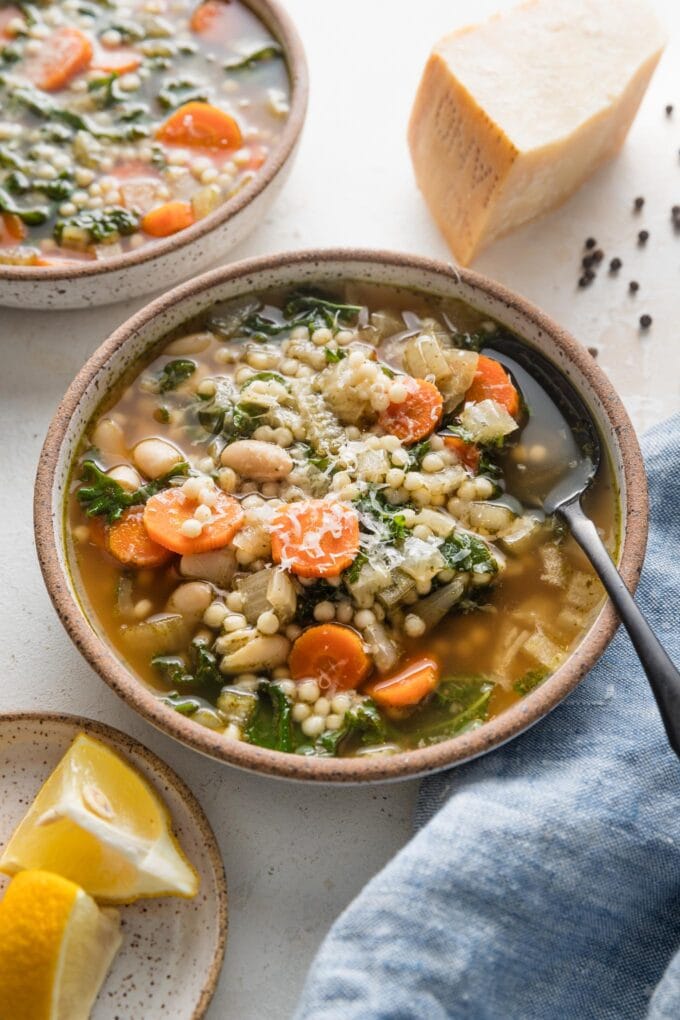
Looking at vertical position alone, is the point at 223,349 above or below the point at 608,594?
above

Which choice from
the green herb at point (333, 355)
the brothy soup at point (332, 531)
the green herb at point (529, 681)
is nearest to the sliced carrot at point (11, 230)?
the brothy soup at point (332, 531)

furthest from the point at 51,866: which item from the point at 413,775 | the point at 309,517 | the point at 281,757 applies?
the point at 309,517

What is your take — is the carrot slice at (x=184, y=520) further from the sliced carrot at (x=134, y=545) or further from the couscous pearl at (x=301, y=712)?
the couscous pearl at (x=301, y=712)

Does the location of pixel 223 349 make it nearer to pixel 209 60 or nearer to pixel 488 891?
pixel 209 60

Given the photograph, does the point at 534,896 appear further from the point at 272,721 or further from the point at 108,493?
the point at 108,493

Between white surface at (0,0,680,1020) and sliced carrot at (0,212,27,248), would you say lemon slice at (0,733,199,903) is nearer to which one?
white surface at (0,0,680,1020)

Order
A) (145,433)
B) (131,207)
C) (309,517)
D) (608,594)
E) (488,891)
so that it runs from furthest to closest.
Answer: (131,207) → (145,433) → (309,517) → (608,594) → (488,891)

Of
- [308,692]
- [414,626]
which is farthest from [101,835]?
[414,626]
